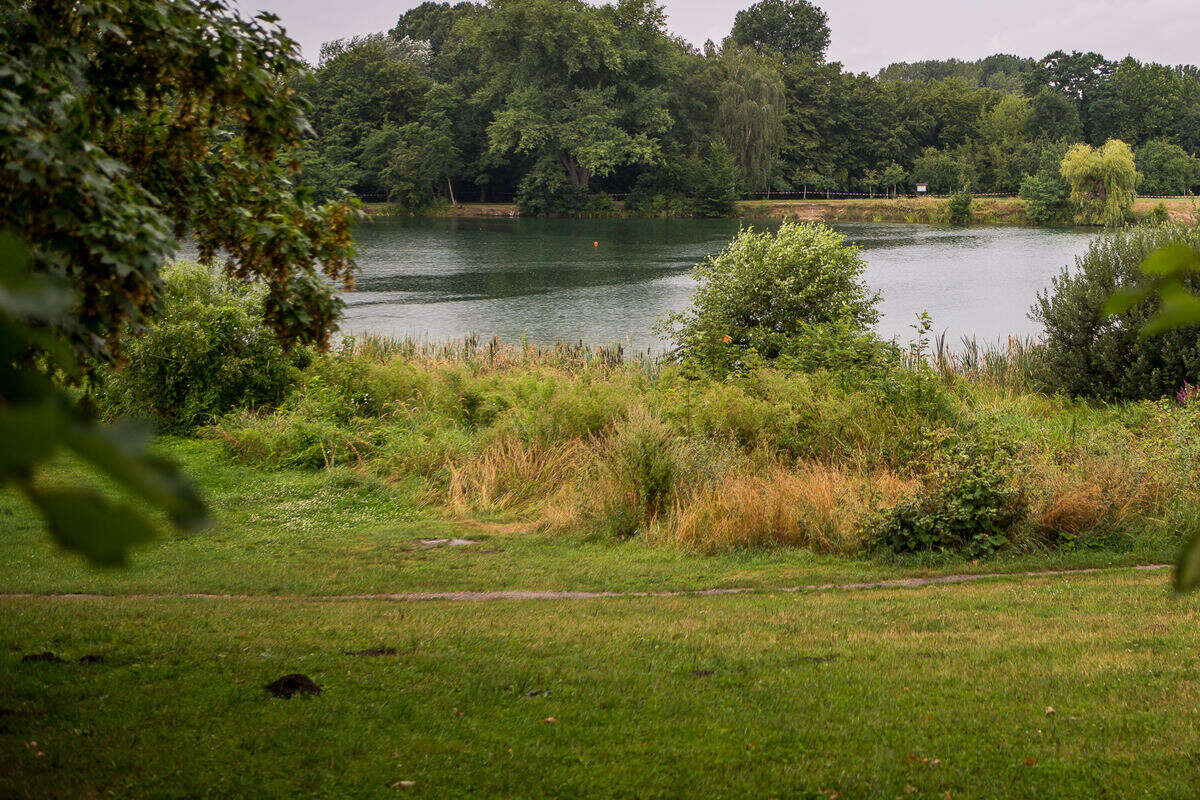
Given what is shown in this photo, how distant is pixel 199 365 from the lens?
17.9 m

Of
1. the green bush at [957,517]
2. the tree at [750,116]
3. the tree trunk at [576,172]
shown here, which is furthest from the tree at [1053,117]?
the green bush at [957,517]

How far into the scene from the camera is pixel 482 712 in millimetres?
5223

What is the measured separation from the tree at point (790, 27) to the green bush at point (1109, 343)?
110 meters

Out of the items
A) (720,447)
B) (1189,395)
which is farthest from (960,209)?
(720,447)

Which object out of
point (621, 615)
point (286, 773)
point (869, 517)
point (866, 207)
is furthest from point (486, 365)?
point (866, 207)

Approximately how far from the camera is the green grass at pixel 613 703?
14.0 ft

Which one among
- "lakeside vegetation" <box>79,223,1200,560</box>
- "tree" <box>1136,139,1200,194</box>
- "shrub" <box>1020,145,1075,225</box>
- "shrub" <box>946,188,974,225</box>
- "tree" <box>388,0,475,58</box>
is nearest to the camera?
"lakeside vegetation" <box>79,223,1200,560</box>

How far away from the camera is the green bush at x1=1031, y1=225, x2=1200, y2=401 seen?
17172 millimetres

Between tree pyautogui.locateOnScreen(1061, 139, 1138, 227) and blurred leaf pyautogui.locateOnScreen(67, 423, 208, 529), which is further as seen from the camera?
tree pyautogui.locateOnScreen(1061, 139, 1138, 227)

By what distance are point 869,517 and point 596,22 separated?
7264cm

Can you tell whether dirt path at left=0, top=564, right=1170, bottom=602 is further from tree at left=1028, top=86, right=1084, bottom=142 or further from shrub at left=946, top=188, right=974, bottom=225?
tree at left=1028, top=86, right=1084, bottom=142

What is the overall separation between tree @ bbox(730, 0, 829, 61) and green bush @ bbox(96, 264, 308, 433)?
372 ft

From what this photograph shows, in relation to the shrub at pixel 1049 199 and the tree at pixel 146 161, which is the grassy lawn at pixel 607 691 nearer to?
the tree at pixel 146 161

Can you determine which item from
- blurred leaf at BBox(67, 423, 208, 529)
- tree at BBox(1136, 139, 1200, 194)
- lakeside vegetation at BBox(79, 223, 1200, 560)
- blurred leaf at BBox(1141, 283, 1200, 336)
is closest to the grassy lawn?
lakeside vegetation at BBox(79, 223, 1200, 560)
